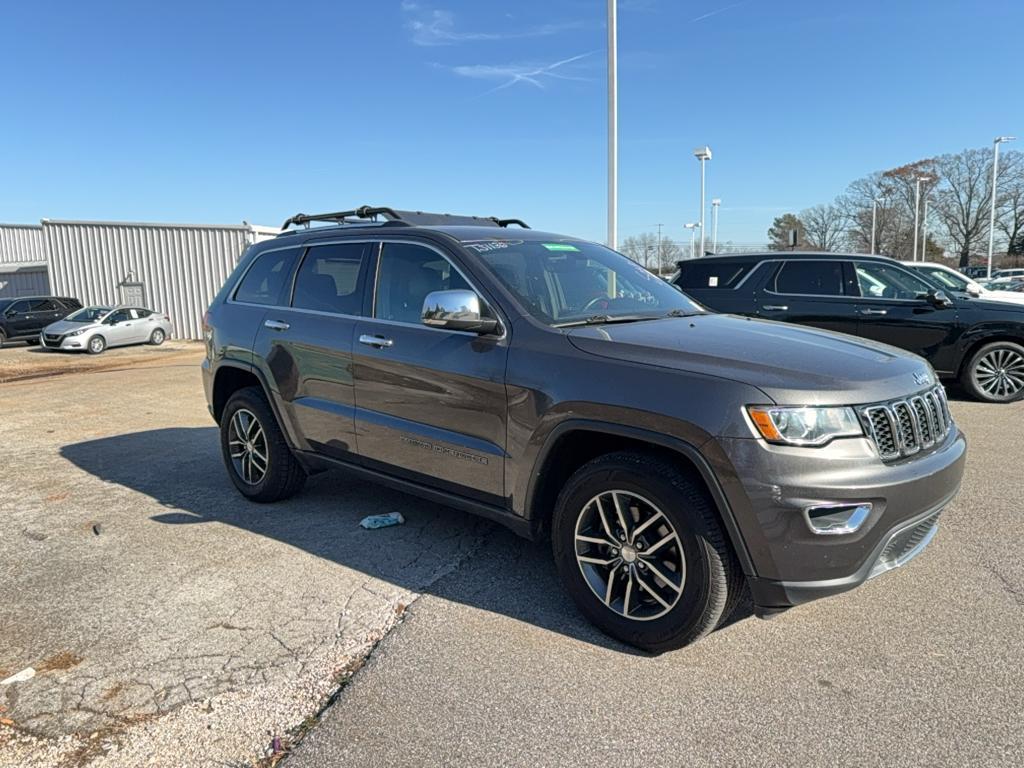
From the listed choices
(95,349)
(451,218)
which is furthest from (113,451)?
(95,349)

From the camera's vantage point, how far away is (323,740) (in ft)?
8.48

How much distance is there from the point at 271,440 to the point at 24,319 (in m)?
26.1

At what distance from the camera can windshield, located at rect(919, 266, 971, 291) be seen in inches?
373

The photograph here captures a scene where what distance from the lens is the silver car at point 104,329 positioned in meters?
22.8

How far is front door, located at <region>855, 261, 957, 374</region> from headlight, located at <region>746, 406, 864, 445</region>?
23.5 ft

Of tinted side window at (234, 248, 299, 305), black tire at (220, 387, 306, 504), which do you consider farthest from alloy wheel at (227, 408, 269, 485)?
tinted side window at (234, 248, 299, 305)

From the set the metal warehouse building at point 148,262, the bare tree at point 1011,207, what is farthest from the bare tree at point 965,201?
the metal warehouse building at point 148,262

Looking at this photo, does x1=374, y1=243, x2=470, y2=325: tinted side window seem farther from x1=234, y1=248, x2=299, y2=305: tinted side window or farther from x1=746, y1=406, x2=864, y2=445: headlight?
x1=746, y1=406, x2=864, y2=445: headlight

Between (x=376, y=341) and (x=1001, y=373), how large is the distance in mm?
8119

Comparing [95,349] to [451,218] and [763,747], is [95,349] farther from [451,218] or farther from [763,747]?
[763,747]

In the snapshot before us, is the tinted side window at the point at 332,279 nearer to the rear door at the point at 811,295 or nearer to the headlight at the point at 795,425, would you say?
the headlight at the point at 795,425

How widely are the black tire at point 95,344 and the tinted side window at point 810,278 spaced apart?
21.5 metres

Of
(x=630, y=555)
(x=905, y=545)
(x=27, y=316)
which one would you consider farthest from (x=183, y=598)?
(x=27, y=316)

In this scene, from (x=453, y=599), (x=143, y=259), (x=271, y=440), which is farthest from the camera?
(x=143, y=259)
